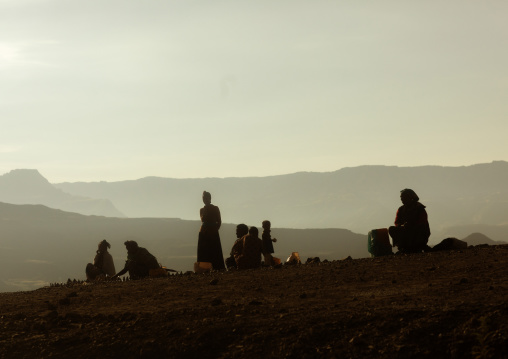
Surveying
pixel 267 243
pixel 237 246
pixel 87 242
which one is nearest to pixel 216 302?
pixel 237 246

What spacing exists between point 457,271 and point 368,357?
469 cm

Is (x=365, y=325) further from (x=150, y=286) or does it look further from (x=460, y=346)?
(x=150, y=286)

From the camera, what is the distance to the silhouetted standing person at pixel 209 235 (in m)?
17.1

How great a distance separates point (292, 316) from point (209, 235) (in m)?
7.97

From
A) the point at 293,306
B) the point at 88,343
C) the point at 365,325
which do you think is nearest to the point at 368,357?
the point at 365,325

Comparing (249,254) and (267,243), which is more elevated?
(267,243)

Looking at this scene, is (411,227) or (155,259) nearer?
(411,227)

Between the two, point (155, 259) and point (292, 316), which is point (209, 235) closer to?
point (155, 259)

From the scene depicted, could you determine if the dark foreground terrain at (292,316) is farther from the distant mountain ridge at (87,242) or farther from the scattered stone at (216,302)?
the distant mountain ridge at (87,242)

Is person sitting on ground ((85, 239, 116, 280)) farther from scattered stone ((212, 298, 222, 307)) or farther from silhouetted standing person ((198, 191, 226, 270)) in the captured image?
scattered stone ((212, 298, 222, 307))

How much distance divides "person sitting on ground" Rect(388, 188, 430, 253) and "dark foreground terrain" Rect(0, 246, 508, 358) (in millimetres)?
1801

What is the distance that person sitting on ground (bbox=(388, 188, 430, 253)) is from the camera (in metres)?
15.7

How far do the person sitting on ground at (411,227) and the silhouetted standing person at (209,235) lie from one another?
3.98 metres

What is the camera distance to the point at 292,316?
31.1ft
